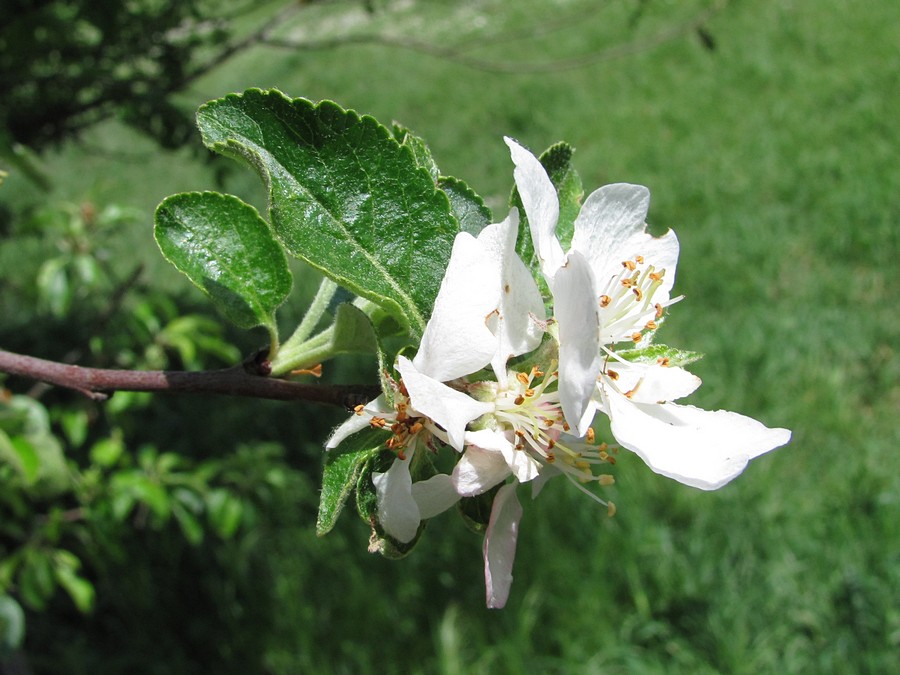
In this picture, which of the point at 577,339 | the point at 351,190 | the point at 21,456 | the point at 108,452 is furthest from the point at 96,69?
the point at 577,339

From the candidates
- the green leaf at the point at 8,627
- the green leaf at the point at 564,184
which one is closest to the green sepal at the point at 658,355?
the green leaf at the point at 564,184

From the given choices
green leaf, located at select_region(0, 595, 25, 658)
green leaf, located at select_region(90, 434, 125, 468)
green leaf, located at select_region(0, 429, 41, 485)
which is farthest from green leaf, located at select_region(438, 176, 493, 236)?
green leaf, located at select_region(90, 434, 125, 468)

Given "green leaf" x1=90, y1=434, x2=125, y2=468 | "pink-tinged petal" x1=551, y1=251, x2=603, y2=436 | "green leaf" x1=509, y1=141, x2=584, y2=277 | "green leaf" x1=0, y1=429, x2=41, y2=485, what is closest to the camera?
"pink-tinged petal" x1=551, y1=251, x2=603, y2=436

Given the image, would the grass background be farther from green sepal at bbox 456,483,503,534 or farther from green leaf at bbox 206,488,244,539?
green leaf at bbox 206,488,244,539

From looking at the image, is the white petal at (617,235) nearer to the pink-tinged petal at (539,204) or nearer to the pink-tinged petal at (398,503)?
the pink-tinged petal at (539,204)

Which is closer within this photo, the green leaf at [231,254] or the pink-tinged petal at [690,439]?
the pink-tinged petal at [690,439]
